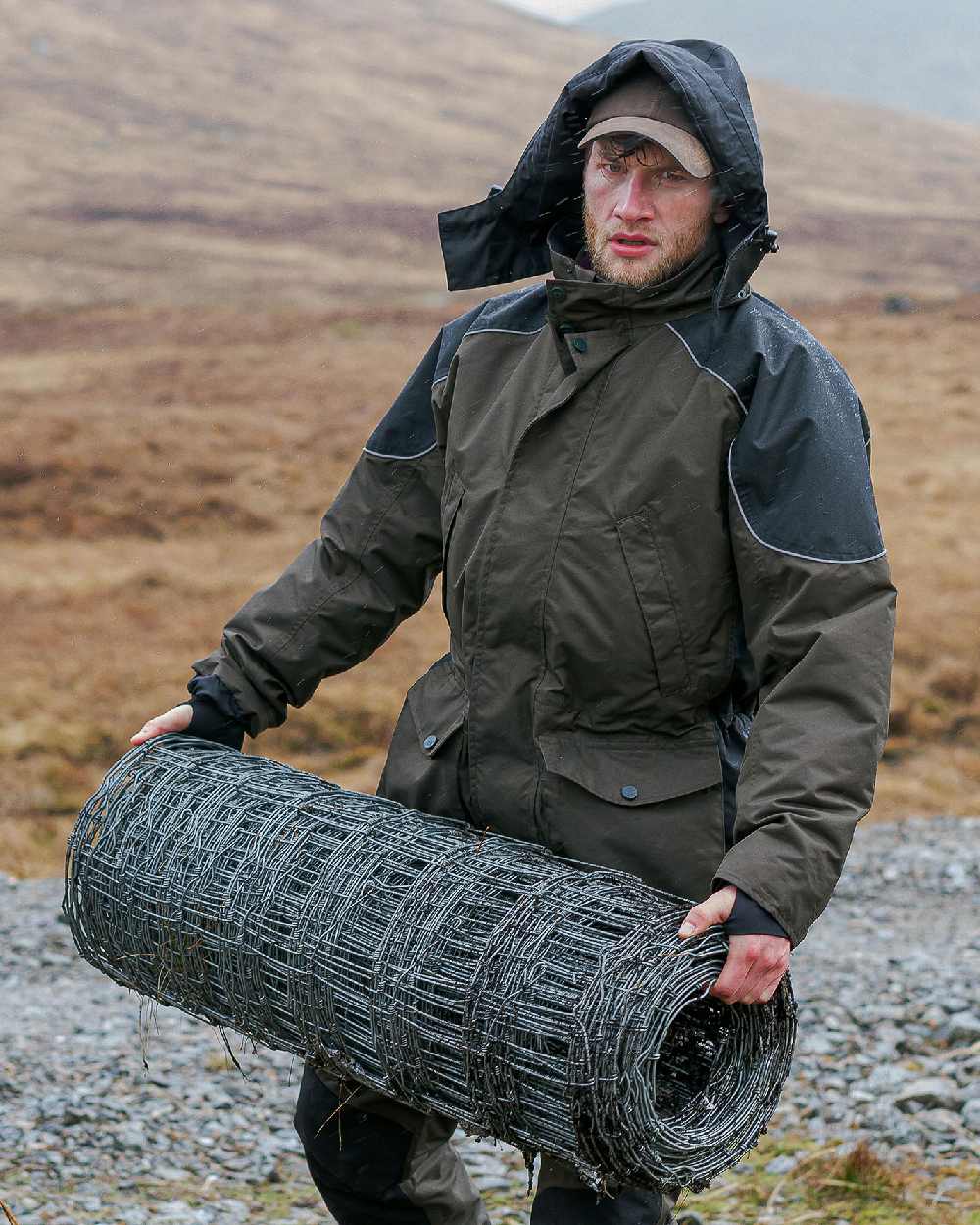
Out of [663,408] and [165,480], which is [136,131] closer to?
[165,480]

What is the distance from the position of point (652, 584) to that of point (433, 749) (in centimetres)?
74

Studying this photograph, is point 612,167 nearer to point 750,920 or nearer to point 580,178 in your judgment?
point 580,178

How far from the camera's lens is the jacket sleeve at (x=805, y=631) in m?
2.86

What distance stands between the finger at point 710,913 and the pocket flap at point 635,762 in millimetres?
421

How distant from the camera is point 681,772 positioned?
3.26 metres

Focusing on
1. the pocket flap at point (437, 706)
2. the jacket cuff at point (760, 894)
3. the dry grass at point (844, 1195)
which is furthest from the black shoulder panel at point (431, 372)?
the dry grass at point (844, 1195)

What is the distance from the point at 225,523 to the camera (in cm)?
1817

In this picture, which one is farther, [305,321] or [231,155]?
[231,155]

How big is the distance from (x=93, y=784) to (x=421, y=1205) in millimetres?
8014

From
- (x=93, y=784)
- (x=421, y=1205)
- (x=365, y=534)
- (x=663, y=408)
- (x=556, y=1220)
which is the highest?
(x=663, y=408)

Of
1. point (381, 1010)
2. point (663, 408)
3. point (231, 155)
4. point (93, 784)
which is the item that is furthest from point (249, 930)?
point (231, 155)

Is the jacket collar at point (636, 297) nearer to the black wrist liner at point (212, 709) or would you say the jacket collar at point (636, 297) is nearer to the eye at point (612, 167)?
the eye at point (612, 167)

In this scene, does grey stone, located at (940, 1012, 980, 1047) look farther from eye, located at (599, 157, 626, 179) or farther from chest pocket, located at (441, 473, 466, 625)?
eye, located at (599, 157, 626, 179)

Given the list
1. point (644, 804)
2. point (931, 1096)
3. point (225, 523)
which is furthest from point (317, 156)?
point (644, 804)
